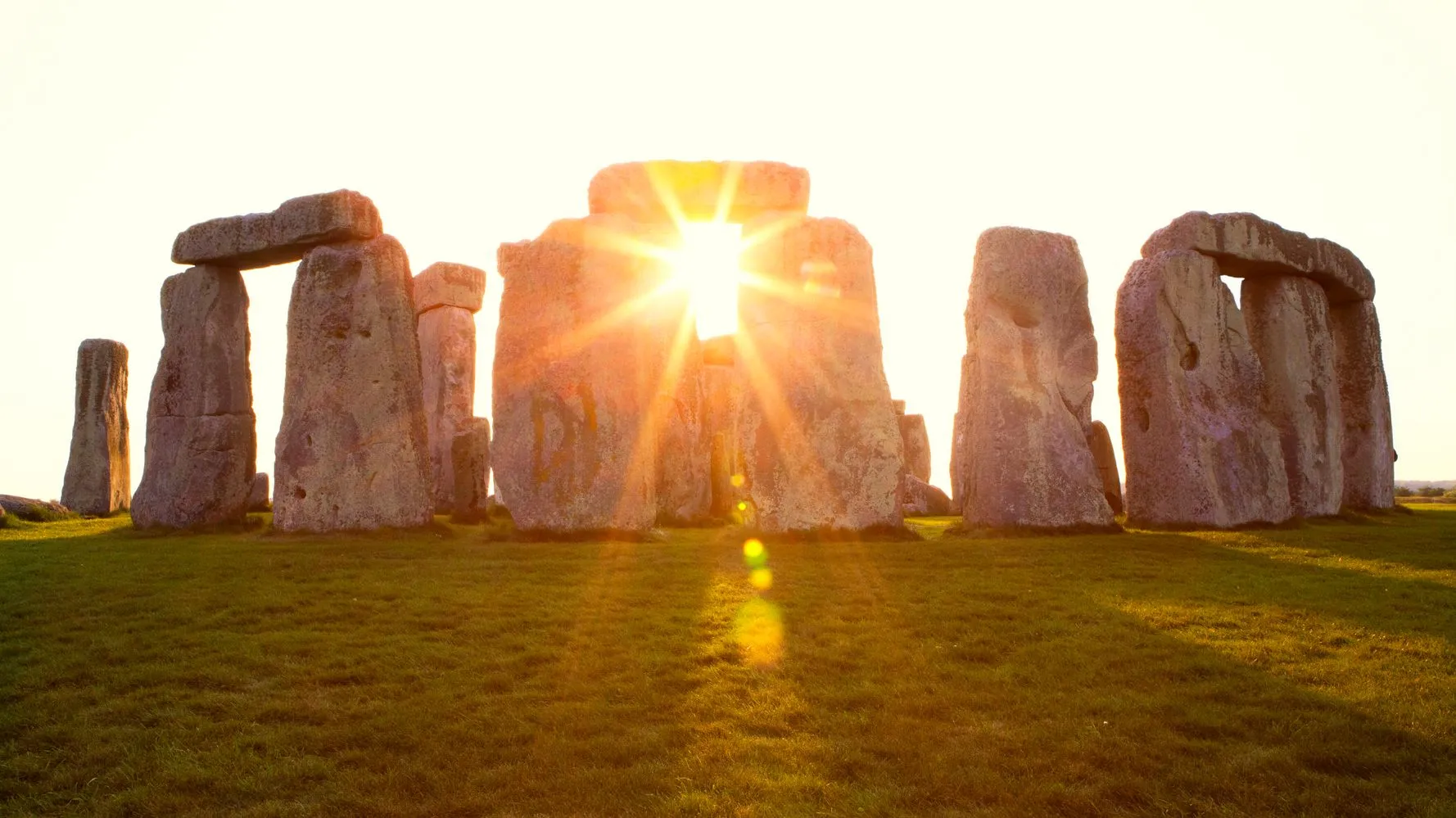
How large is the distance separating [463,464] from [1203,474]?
1078 centimetres

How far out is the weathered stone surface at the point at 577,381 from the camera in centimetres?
1204

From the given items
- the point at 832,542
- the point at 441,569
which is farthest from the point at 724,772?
the point at 832,542

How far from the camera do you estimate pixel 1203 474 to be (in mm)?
12664

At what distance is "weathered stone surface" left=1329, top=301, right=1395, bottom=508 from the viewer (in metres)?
16.5

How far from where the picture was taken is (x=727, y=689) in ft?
18.9

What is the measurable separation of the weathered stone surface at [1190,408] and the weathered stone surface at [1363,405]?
4.06 meters

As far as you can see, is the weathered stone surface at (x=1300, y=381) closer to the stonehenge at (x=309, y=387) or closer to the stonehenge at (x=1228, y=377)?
the stonehenge at (x=1228, y=377)

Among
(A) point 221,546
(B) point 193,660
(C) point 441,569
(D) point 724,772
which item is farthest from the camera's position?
(A) point 221,546

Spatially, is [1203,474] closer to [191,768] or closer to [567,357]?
[567,357]

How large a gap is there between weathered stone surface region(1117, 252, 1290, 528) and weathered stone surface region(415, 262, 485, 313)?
36.9 feet

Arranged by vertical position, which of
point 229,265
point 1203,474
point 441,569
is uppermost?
point 229,265

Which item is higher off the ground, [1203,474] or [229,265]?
[229,265]

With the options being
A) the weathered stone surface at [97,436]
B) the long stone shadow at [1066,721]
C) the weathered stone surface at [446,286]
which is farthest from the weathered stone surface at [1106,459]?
the weathered stone surface at [97,436]

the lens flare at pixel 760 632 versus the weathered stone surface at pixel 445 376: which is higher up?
the weathered stone surface at pixel 445 376
